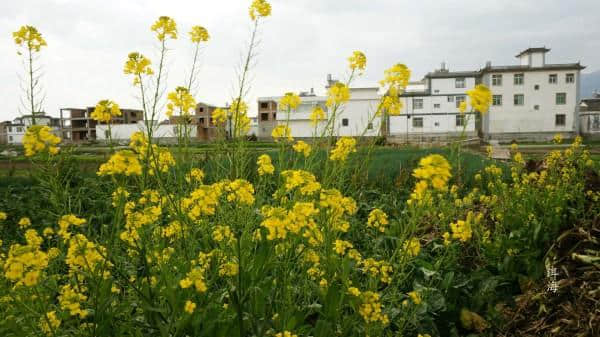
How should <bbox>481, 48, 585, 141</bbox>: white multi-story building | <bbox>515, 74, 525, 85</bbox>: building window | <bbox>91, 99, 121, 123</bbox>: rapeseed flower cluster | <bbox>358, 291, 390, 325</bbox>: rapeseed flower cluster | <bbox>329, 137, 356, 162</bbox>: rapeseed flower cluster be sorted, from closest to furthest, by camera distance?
<bbox>358, 291, 390, 325</bbox>: rapeseed flower cluster, <bbox>91, 99, 121, 123</bbox>: rapeseed flower cluster, <bbox>329, 137, 356, 162</bbox>: rapeseed flower cluster, <bbox>481, 48, 585, 141</bbox>: white multi-story building, <bbox>515, 74, 525, 85</bbox>: building window

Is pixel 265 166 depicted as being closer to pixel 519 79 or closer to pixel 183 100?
pixel 183 100

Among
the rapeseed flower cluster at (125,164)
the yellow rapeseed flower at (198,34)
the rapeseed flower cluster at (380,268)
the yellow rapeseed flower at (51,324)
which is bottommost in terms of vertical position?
the yellow rapeseed flower at (51,324)

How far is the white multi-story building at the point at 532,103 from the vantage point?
39.0 meters

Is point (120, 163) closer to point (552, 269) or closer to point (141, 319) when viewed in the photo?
point (141, 319)

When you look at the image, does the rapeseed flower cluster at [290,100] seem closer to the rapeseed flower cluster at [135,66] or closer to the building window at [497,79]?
the rapeseed flower cluster at [135,66]

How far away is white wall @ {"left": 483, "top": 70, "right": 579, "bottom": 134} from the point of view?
39.0 metres

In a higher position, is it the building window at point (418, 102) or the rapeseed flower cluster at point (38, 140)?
the building window at point (418, 102)

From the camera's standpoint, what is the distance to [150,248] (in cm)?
221

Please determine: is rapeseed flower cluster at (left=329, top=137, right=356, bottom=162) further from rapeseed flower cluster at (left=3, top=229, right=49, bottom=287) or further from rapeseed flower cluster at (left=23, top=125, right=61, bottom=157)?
rapeseed flower cluster at (left=3, top=229, right=49, bottom=287)

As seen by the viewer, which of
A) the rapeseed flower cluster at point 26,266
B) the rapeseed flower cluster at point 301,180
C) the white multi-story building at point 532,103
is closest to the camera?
the rapeseed flower cluster at point 26,266

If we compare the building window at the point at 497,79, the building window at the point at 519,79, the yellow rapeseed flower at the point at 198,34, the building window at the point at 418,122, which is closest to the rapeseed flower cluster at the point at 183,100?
the yellow rapeseed flower at the point at 198,34

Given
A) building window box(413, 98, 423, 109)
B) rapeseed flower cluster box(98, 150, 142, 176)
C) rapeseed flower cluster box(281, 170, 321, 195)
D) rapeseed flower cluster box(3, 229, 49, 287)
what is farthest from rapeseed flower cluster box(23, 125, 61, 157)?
building window box(413, 98, 423, 109)

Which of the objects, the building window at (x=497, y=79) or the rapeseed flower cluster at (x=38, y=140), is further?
the building window at (x=497, y=79)

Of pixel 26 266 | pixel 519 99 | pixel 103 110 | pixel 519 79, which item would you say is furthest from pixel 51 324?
pixel 519 79
